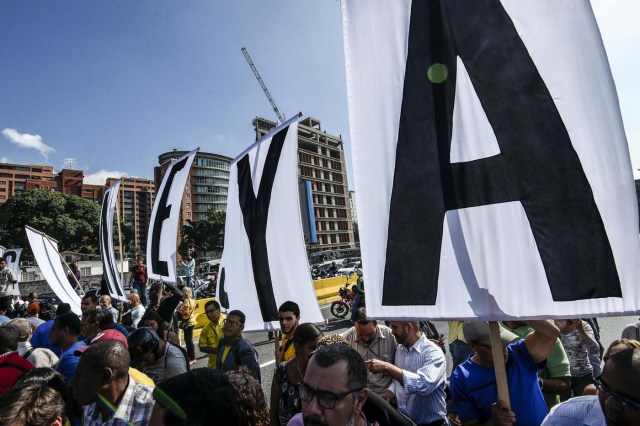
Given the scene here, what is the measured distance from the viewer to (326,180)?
261 ft

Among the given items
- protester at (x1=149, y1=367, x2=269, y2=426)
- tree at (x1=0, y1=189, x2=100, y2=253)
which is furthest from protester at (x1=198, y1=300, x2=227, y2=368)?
tree at (x1=0, y1=189, x2=100, y2=253)

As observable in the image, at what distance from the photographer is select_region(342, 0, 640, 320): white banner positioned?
1.61 metres

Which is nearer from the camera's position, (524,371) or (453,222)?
(453,222)

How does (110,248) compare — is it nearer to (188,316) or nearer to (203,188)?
(188,316)

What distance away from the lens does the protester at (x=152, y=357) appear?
3080 mm

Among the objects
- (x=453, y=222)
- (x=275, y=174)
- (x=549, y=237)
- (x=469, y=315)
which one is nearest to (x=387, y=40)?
(x=453, y=222)

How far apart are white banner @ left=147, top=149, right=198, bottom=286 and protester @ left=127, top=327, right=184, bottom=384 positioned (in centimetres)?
267

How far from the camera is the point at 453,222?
1.91m

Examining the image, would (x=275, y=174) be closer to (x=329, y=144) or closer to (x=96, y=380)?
(x=96, y=380)

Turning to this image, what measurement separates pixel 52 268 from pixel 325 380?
325 inches

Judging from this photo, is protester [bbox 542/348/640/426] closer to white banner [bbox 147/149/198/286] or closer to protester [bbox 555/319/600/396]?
protester [bbox 555/319/600/396]

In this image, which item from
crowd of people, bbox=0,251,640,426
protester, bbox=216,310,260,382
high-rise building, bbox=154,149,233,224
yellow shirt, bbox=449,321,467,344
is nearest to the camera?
crowd of people, bbox=0,251,640,426

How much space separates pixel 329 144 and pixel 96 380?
3271 inches

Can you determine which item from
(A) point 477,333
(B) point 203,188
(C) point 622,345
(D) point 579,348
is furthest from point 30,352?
(B) point 203,188
